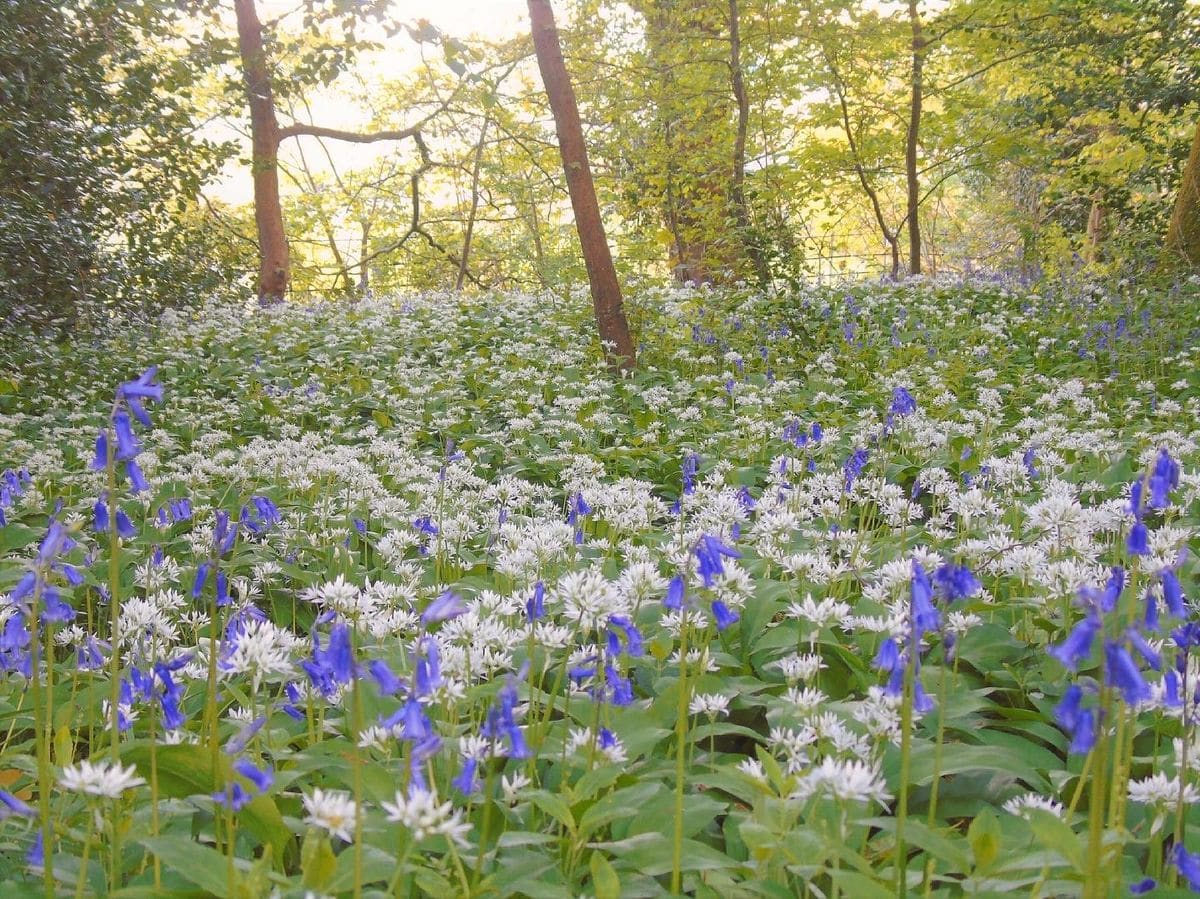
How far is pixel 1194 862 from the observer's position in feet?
4.90

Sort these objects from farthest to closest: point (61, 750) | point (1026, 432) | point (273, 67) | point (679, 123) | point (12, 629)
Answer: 1. point (679, 123)
2. point (273, 67)
3. point (1026, 432)
4. point (61, 750)
5. point (12, 629)

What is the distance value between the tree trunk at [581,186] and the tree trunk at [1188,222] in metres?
7.60

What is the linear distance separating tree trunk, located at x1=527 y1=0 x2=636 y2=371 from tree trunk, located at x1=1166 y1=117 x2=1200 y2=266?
24.9 feet

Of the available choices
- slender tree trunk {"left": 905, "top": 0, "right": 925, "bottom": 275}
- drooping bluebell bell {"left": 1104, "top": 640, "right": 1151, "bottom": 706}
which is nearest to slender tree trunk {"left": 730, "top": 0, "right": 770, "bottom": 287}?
slender tree trunk {"left": 905, "top": 0, "right": 925, "bottom": 275}

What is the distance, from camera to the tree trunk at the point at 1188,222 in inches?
460

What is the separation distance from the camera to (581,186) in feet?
31.9

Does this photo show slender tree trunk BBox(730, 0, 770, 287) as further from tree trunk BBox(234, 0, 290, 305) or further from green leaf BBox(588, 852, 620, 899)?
green leaf BBox(588, 852, 620, 899)

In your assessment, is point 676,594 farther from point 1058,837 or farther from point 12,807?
point 12,807

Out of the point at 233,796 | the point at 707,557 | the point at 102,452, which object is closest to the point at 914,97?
the point at 707,557

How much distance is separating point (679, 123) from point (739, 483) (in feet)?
33.9

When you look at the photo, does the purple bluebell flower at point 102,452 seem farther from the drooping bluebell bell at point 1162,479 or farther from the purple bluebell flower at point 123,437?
the drooping bluebell bell at point 1162,479

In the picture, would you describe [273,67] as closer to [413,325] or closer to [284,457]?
[413,325]

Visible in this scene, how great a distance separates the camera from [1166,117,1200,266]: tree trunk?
1168 centimetres

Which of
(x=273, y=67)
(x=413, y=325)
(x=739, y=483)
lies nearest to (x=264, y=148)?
(x=273, y=67)
